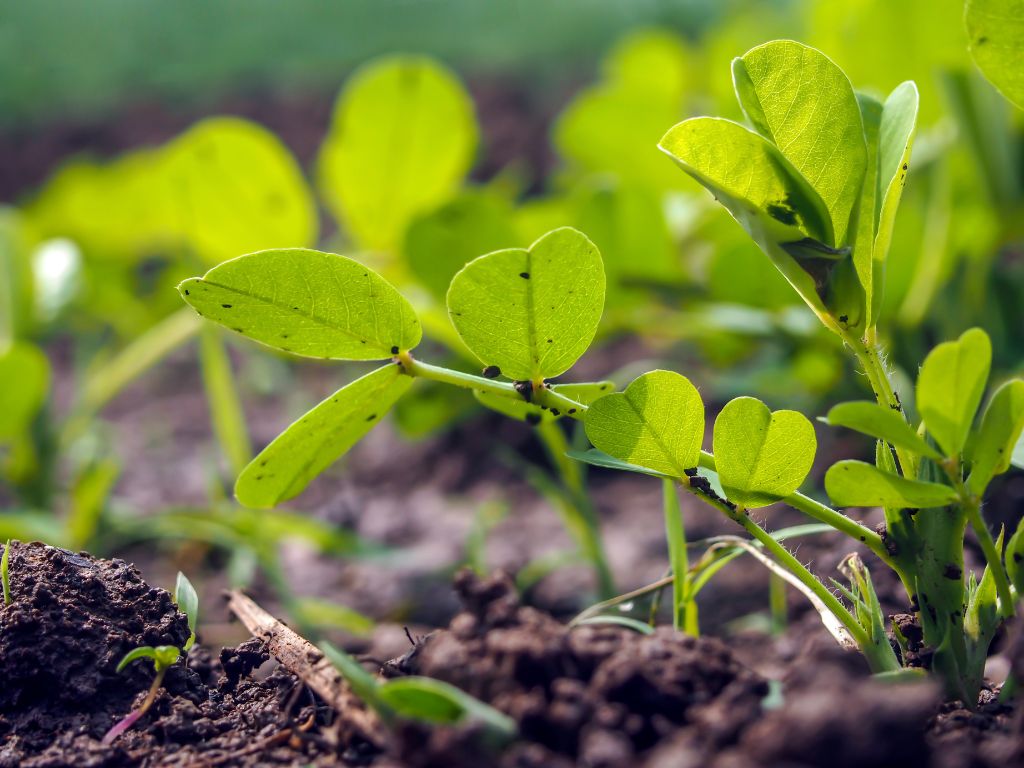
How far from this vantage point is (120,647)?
1.95ft

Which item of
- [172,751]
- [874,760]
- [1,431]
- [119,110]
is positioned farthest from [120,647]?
[119,110]

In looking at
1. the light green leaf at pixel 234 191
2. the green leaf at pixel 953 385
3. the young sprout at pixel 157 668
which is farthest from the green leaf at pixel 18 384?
the green leaf at pixel 953 385

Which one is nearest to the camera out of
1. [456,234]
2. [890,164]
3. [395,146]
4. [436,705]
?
[436,705]

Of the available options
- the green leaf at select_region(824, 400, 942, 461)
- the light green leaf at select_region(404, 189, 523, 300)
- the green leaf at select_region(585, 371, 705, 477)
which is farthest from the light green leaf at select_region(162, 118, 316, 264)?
the green leaf at select_region(824, 400, 942, 461)

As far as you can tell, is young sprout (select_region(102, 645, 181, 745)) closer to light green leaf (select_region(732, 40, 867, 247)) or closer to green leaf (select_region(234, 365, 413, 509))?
green leaf (select_region(234, 365, 413, 509))

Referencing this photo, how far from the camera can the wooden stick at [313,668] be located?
497 mm

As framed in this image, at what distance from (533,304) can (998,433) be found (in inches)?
9.9

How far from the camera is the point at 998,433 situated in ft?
1.60

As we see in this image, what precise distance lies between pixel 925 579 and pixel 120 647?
0.49 m

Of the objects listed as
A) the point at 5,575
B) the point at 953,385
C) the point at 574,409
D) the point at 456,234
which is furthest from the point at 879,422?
the point at 456,234

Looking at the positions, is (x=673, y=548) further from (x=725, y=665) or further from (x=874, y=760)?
(x=874, y=760)

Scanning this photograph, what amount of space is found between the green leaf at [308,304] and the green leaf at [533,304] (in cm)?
5

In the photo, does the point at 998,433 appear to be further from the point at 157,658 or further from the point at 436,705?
the point at 157,658

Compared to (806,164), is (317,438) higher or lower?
lower
